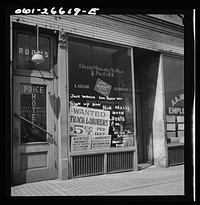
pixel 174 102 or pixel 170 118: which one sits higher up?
pixel 174 102

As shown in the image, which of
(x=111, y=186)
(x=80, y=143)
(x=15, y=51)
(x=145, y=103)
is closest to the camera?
(x=111, y=186)

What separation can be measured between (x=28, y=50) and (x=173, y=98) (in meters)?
5.02

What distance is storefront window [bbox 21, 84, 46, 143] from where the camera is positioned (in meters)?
6.23

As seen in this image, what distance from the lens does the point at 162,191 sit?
5.56 m

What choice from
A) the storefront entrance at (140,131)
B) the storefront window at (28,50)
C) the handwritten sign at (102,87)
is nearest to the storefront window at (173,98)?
the storefront entrance at (140,131)

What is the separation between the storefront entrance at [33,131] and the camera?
20.0ft

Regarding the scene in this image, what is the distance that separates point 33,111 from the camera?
6.36m

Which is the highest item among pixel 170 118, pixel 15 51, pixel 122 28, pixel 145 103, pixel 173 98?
pixel 122 28

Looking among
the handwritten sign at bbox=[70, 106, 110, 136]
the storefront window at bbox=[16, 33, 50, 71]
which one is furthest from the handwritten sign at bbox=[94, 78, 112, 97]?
the storefront window at bbox=[16, 33, 50, 71]

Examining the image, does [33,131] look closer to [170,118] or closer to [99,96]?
[99,96]

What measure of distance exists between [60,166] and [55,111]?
1.39m

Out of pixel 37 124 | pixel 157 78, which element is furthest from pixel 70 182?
pixel 157 78

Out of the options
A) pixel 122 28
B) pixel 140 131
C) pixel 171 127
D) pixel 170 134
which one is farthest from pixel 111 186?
pixel 122 28

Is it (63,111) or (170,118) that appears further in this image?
(170,118)
